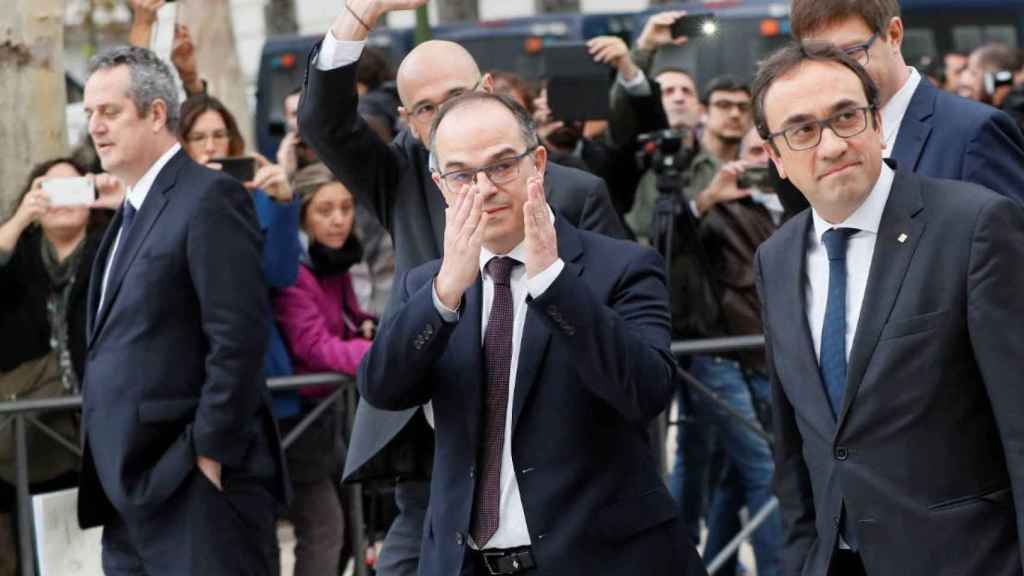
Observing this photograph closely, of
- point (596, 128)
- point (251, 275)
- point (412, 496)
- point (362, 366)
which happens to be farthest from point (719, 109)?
point (362, 366)

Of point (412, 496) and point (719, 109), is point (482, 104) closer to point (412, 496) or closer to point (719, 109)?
point (412, 496)

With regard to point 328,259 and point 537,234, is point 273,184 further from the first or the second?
point 537,234

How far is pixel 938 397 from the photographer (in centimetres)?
400

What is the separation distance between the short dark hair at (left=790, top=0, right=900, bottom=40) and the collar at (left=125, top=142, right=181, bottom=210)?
217 centimetres

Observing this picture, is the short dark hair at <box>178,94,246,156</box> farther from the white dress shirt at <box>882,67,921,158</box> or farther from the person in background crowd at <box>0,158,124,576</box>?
the white dress shirt at <box>882,67,921,158</box>

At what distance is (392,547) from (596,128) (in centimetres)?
439

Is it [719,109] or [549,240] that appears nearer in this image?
[549,240]

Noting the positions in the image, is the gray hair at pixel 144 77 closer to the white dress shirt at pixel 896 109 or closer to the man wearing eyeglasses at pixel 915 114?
the man wearing eyeglasses at pixel 915 114

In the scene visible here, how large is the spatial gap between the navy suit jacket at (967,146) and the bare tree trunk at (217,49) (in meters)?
10.1

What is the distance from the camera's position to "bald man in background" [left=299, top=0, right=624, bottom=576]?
5.21 metres

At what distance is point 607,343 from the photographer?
13.7 feet

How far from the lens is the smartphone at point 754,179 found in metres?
8.16

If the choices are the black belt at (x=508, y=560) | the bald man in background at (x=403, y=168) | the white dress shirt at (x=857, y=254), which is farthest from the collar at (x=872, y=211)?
the bald man in background at (x=403, y=168)

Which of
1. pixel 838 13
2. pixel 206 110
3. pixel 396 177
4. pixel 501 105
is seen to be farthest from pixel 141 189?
pixel 838 13
